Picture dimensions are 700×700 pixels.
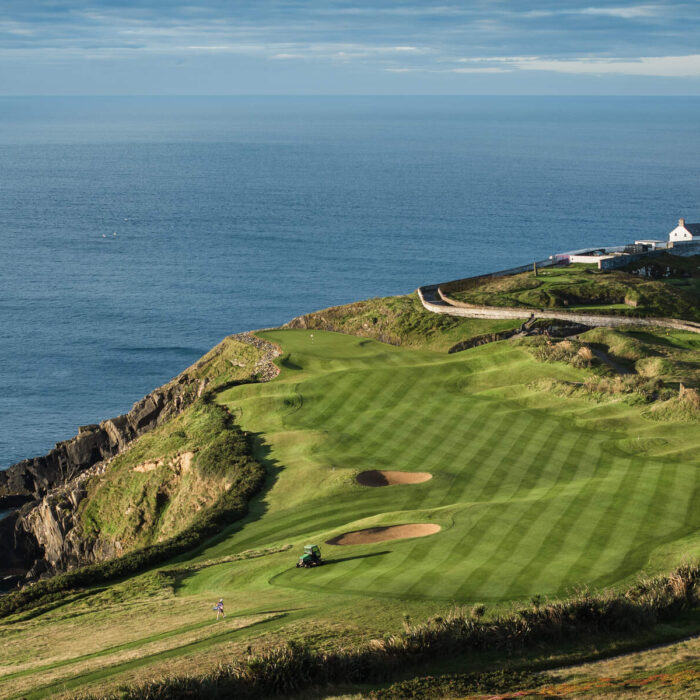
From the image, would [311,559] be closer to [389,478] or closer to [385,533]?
[385,533]

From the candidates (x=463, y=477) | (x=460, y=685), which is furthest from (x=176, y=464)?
(x=460, y=685)

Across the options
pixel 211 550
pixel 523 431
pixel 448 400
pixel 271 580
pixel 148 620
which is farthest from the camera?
pixel 448 400

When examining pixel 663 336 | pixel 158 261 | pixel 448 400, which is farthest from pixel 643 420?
pixel 158 261

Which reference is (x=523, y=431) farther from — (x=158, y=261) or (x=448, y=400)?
(x=158, y=261)

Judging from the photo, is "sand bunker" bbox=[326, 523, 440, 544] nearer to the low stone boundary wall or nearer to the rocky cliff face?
the rocky cliff face

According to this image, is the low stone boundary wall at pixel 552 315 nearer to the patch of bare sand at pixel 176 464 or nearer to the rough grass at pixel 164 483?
the rough grass at pixel 164 483

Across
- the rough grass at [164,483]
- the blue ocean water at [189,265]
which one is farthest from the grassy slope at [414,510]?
the blue ocean water at [189,265]
